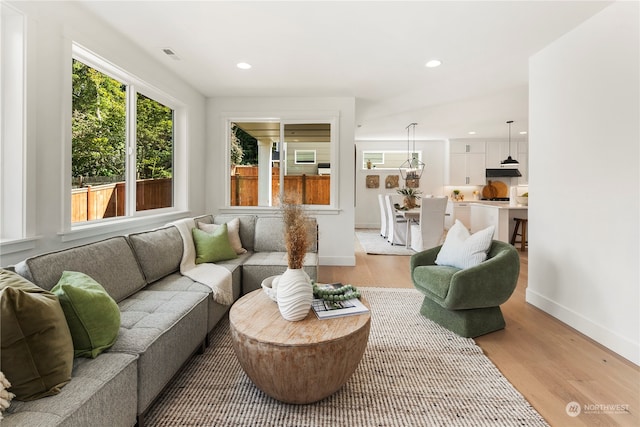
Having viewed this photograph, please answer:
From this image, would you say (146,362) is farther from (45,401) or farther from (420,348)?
(420,348)

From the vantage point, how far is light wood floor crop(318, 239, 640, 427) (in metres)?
1.68

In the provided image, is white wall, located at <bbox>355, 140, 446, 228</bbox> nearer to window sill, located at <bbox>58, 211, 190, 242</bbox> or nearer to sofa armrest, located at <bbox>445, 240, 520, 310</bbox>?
window sill, located at <bbox>58, 211, 190, 242</bbox>

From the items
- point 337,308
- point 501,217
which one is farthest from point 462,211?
point 337,308

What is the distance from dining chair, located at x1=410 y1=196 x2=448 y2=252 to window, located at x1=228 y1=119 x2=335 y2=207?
1.88 metres

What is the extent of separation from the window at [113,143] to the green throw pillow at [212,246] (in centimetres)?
80

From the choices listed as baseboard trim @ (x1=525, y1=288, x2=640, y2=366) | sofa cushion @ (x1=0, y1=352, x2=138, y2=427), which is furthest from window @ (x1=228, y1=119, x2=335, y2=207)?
sofa cushion @ (x1=0, y1=352, x2=138, y2=427)

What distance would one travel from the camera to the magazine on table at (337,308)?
1804 mm

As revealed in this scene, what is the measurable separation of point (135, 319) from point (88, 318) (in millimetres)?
408

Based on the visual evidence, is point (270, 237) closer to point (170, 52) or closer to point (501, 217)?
point (170, 52)

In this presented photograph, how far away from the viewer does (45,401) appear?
3.66ft

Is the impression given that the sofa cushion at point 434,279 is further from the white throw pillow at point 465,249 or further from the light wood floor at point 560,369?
the light wood floor at point 560,369

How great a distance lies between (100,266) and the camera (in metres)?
1.99

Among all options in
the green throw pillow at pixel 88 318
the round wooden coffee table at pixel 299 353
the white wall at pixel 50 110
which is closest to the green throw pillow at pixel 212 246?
the white wall at pixel 50 110

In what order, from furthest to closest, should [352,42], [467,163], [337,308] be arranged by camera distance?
1. [467,163]
2. [352,42]
3. [337,308]
